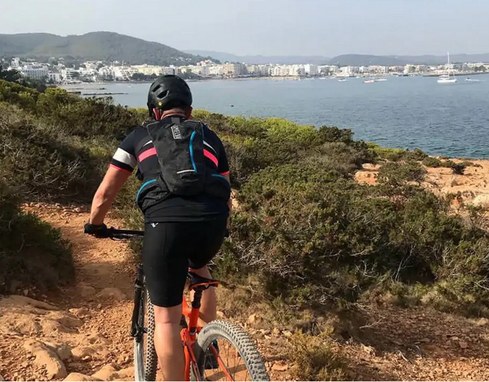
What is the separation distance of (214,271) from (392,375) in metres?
2.03

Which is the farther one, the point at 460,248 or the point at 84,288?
the point at 460,248

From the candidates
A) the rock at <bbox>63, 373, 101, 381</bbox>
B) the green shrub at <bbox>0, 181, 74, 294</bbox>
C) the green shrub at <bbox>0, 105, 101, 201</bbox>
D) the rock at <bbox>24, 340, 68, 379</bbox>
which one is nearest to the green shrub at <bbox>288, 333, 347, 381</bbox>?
the rock at <bbox>63, 373, 101, 381</bbox>

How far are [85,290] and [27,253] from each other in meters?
0.76

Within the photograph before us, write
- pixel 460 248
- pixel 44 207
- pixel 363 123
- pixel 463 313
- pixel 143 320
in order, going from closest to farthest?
pixel 143 320 < pixel 463 313 < pixel 460 248 < pixel 44 207 < pixel 363 123

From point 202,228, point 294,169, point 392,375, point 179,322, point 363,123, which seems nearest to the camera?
point 202,228

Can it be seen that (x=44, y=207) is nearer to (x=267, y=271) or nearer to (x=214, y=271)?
A: (x=214, y=271)

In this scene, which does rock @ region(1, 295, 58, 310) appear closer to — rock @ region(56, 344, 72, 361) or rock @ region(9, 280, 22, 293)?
rock @ region(9, 280, 22, 293)

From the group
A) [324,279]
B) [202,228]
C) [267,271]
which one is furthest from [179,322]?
[324,279]

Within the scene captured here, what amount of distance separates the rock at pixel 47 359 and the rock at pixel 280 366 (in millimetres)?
1613

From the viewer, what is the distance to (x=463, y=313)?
552 centimetres

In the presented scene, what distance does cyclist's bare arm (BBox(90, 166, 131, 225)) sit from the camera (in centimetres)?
243

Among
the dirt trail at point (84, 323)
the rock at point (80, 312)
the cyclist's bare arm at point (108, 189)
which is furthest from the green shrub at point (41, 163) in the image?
the cyclist's bare arm at point (108, 189)

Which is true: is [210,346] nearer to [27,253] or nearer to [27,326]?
[27,326]

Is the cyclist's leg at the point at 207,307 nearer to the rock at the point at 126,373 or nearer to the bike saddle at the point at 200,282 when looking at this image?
the bike saddle at the point at 200,282
